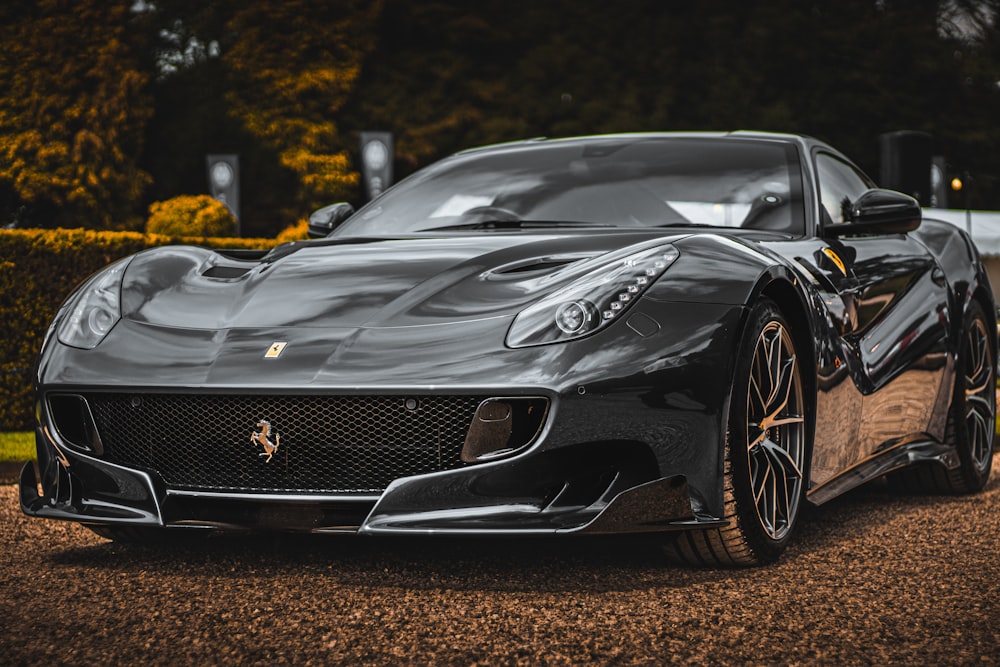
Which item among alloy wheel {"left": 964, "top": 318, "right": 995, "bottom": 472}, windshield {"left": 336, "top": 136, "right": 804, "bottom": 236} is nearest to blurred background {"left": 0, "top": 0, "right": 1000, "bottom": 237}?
alloy wheel {"left": 964, "top": 318, "right": 995, "bottom": 472}

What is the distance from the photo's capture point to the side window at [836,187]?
508 centimetres

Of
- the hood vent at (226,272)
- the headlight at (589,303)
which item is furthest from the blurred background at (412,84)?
the headlight at (589,303)

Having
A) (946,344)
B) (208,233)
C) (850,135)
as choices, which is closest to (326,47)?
(850,135)

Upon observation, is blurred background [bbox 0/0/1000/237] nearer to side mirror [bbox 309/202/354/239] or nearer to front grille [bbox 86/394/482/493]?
side mirror [bbox 309/202/354/239]

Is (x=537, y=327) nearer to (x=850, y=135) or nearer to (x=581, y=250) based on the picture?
(x=581, y=250)

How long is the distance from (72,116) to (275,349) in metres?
38.1

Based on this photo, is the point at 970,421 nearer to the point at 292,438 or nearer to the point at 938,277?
the point at 938,277

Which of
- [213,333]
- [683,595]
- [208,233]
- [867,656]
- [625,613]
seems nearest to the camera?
[867,656]

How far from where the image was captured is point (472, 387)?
331 cm

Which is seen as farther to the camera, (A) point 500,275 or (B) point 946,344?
(B) point 946,344

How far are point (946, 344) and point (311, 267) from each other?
268cm

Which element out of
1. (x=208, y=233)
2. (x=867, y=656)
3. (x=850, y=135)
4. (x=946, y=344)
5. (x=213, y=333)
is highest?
(x=213, y=333)

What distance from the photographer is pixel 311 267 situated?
4.06 meters

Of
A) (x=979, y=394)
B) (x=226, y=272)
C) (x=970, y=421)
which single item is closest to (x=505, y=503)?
(x=226, y=272)
